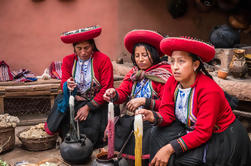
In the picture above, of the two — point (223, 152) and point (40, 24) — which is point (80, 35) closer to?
point (223, 152)

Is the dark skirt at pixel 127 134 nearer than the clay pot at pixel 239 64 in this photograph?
Yes

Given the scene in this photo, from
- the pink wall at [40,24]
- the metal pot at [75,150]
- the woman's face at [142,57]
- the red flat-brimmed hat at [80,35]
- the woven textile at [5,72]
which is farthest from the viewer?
the pink wall at [40,24]

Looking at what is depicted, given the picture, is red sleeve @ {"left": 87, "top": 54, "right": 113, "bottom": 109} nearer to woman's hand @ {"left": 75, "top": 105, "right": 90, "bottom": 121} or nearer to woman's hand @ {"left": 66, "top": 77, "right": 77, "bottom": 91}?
woman's hand @ {"left": 75, "top": 105, "right": 90, "bottom": 121}

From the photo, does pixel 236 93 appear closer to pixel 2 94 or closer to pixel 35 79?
pixel 35 79

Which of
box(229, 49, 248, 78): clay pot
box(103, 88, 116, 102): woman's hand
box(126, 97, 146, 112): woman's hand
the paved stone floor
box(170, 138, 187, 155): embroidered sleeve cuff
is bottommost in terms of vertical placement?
the paved stone floor

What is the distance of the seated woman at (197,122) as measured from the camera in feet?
7.52

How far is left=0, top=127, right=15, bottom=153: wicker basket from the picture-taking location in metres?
3.61

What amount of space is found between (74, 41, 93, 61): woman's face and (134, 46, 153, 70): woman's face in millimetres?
789

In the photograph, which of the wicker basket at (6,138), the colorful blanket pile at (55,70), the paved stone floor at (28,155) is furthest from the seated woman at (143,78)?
the colorful blanket pile at (55,70)

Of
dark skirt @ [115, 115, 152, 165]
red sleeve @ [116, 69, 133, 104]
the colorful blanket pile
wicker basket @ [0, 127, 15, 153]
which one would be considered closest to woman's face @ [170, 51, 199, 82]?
dark skirt @ [115, 115, 152, 165]

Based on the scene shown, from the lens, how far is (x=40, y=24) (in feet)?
17.9

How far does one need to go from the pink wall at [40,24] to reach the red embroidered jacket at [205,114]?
3.68 meters

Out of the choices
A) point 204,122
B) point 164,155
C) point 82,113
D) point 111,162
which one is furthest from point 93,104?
point 204,122

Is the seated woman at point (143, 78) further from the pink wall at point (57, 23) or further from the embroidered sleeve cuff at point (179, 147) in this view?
the pink wall at point (57, 23)
